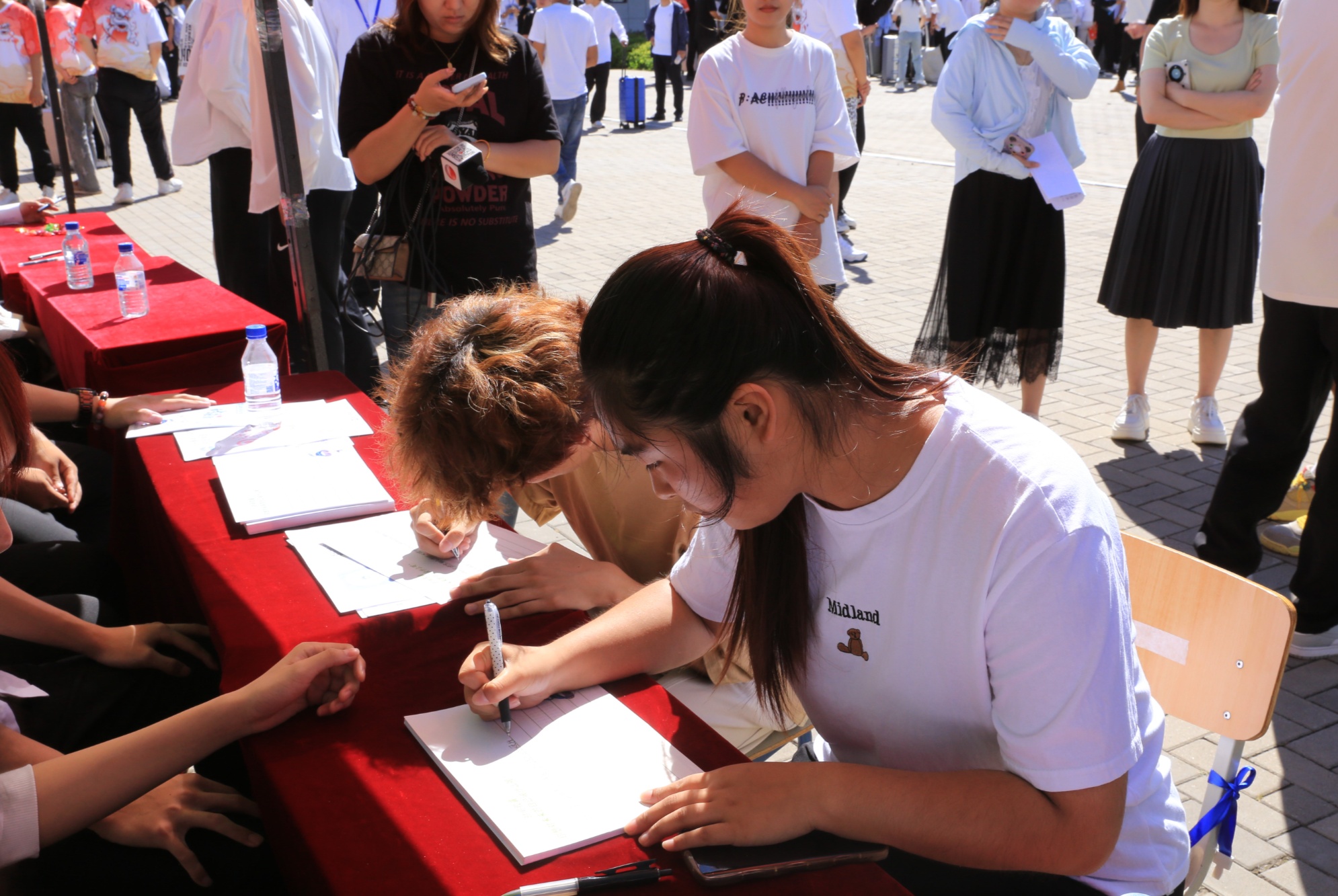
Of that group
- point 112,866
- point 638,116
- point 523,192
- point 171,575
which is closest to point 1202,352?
point 523,192

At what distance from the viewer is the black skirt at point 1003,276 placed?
13.3 ft

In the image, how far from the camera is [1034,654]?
1.13m

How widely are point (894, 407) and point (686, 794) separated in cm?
49

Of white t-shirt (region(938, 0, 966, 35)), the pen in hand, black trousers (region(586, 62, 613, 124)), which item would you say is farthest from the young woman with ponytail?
white t-shirt (region(938, 0, 966, 35))

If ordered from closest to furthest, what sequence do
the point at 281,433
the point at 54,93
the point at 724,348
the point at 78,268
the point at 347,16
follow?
the point at 724,348, the point at 281,433, the point at 78,268, the point at 347,16, the point at 54,93

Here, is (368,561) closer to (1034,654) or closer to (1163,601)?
(1034,654)

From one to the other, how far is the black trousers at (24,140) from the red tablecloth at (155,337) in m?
6.50

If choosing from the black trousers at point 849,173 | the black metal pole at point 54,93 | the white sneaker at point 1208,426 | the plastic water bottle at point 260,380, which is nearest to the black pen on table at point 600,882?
the plastic water bottle at point 260,380

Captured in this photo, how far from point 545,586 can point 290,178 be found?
1694mm

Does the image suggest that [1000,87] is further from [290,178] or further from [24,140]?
[24,140]

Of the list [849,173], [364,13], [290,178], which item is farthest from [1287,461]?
[849,173]

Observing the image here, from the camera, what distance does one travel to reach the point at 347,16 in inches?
209

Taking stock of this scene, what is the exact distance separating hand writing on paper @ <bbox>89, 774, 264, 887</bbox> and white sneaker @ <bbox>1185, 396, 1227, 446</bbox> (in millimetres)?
3835

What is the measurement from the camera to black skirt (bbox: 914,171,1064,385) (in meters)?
4.05
